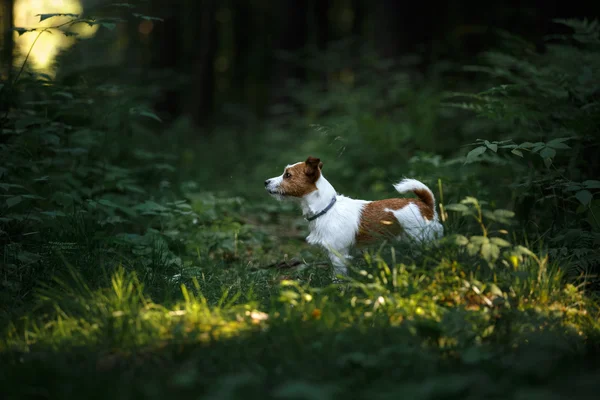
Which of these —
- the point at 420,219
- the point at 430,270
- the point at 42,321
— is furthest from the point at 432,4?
the point at 42,321

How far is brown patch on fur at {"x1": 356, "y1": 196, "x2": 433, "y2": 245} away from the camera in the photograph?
4906 mm

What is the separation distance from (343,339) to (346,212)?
1.89 m

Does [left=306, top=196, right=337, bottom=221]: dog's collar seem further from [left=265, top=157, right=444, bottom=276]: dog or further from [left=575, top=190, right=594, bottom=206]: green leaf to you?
[left=575, top=190, right=594, bottom=206]: green leaf

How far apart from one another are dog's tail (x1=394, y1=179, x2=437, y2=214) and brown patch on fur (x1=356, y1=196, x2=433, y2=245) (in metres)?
0.04

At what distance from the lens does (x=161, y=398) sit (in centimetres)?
263

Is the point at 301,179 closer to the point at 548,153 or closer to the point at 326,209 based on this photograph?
the point at 326,209

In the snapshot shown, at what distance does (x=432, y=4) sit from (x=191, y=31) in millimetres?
13489

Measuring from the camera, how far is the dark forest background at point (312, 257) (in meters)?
2.98

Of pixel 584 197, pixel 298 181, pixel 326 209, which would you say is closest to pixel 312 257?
pixel 326 209

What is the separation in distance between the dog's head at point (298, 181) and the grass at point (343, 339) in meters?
1.04

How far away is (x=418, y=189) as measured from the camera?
195 inches

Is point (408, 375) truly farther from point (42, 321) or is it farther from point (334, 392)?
point (42, 321)

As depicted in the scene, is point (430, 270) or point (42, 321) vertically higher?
point (430, 270)

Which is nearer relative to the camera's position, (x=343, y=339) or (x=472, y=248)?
(x=343, y=339)
